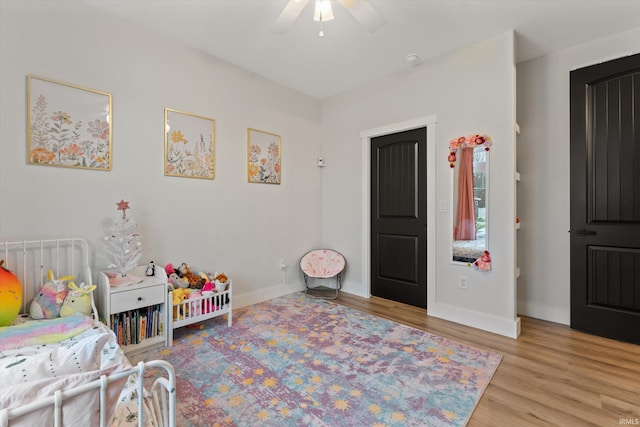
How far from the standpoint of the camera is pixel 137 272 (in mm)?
2508

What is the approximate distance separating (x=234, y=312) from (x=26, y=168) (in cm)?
205

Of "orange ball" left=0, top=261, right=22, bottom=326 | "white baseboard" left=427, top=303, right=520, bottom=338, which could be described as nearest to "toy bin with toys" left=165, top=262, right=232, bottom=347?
"orange ball" left=0, top=261, right=22, bottom=326

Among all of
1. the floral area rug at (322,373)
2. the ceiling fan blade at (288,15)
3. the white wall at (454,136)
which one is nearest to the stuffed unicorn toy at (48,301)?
the floral area rug at (322,373)

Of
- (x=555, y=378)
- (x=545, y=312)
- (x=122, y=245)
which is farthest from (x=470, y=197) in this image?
(x=122, y=245)

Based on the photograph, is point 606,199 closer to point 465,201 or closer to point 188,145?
point 465,201

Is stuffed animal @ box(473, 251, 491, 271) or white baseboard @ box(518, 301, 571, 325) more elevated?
stuffed animal @ box(473, 251, 491, 271)

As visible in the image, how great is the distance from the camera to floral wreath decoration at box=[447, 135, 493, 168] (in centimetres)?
271

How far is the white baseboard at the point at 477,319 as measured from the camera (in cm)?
256

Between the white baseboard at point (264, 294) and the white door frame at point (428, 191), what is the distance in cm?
90

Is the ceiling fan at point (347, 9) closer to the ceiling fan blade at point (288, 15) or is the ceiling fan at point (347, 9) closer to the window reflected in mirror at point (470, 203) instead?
the ceiling fan blade at point (288, 15)

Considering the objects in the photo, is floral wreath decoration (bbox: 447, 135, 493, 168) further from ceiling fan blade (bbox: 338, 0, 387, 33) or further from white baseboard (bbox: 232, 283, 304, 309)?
white baseboard (bbox: 232, 283, 304, 309)

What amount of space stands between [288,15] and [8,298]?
2.40 meters

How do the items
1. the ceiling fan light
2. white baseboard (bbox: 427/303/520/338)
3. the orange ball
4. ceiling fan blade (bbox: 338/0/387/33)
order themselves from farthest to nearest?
white baseboard (bbox: 427/303/520/338)
the ceiling fan light
ceiling fan blade (bbox: 338/0/387/33)
the orange ball

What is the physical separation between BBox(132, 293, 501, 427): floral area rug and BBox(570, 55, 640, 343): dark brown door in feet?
3.88
